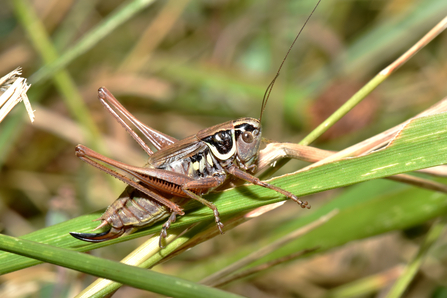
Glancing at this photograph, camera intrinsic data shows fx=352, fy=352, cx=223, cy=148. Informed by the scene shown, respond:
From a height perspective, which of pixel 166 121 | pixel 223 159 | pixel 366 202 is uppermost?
pixel 166 121

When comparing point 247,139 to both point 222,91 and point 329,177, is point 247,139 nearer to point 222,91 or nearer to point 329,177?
point 329,177

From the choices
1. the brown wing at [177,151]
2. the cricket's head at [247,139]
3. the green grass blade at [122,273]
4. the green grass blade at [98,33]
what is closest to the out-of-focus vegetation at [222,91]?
the green grass blade at [98,33]

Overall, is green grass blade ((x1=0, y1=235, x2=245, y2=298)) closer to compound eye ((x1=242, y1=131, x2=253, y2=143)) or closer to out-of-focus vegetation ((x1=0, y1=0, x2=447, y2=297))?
compound eye ((x1=242, y1=131, x2=253, y2=143))

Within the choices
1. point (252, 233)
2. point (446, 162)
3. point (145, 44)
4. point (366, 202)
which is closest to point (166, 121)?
point (145, 44)

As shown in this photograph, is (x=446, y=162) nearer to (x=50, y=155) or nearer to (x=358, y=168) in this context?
(x=358, y=168)

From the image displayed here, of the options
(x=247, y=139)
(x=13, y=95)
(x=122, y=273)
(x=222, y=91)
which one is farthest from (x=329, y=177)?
(x=222, y=91)

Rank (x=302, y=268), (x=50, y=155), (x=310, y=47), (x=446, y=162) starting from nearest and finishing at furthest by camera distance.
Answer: (x=446, y=162) → (x=302, y=268) → (x=50, y=155) → (x=310, y=47)

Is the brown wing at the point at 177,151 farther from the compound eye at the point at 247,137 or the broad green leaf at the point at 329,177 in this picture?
the broad green leaf at the point at 329,177
